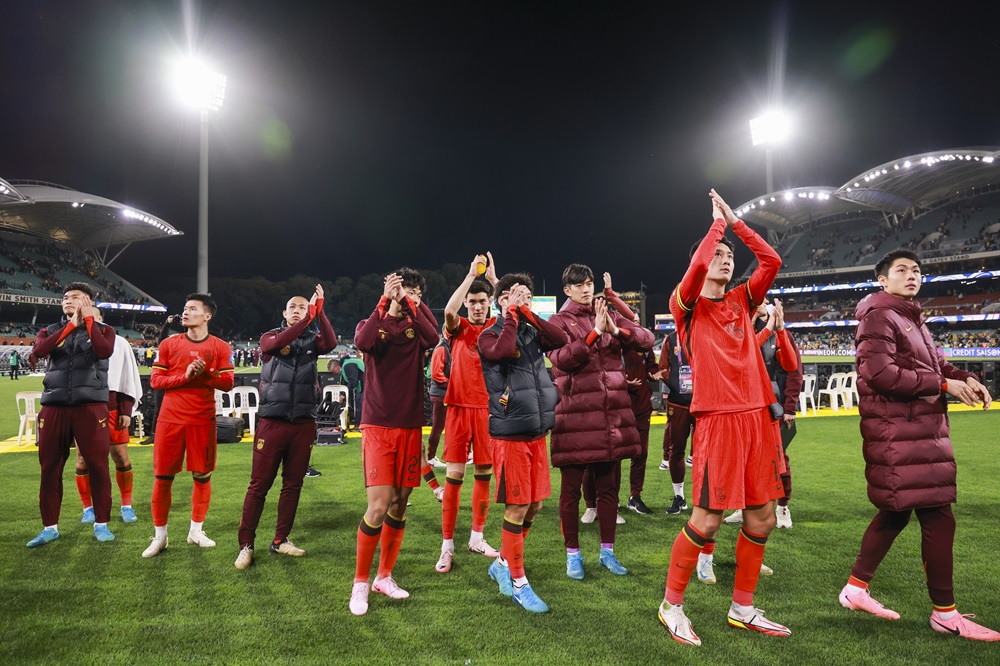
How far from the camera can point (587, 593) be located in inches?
148

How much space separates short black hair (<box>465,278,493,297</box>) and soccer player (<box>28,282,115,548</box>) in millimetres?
3299

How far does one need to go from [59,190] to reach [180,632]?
5735cm

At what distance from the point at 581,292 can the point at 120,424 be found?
15.7 feet

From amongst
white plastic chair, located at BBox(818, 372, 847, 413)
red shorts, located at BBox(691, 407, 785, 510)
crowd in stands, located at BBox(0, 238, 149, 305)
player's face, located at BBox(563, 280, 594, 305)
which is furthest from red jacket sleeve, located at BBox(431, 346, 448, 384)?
crowd in stands, located at BBox(0, 238, 149, 305)

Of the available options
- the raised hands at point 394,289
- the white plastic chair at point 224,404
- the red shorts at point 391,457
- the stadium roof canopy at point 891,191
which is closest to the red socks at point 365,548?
the red shorts at point 391,457

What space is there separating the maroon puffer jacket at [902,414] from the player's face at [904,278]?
0.07 meters

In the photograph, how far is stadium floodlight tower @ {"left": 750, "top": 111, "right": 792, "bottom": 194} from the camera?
142 feet

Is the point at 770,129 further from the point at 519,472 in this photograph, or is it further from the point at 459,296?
the point at 519,472

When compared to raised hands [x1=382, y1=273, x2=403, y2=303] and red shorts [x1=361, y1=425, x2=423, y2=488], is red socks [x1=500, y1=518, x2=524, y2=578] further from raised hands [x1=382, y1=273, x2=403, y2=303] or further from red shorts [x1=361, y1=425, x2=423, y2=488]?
raised hands [x1=382, y1=273, x2=403, y2=303]

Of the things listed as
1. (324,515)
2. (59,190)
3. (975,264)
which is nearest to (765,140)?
(975,264)

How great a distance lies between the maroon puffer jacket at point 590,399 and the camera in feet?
13.3

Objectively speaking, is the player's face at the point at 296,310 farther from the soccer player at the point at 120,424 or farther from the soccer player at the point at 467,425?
the soccer player at the point at 120,424

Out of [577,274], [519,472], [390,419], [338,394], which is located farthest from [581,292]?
[338,394]

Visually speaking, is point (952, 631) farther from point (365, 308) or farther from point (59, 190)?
point (365, 308)
